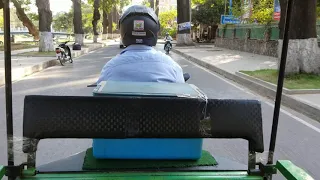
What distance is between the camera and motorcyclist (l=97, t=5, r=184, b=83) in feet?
8.52

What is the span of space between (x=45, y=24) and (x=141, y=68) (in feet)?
64.0

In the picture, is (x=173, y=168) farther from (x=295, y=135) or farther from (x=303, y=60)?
(x=303, y=60)

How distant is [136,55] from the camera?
2656 millimetres

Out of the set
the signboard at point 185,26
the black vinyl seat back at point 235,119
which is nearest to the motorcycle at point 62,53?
the black vinyl seat back at point 235,119

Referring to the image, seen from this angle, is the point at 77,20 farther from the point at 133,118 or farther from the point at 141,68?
the point at 133,118

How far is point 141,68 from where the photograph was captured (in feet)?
8.54

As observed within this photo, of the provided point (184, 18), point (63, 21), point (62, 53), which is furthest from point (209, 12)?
point (63, 21)

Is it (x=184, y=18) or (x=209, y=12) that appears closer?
(x=184, y=18)

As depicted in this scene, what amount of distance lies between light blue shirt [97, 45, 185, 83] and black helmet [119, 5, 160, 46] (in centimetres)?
12

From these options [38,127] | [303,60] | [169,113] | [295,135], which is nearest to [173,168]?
[169,113]

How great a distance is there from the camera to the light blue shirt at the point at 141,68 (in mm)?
Result: 2590

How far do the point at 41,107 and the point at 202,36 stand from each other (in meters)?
42.2

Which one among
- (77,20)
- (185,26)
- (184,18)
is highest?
(184,18)

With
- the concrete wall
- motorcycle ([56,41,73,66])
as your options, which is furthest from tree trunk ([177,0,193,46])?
motorcycle ([56,41,73,66])
